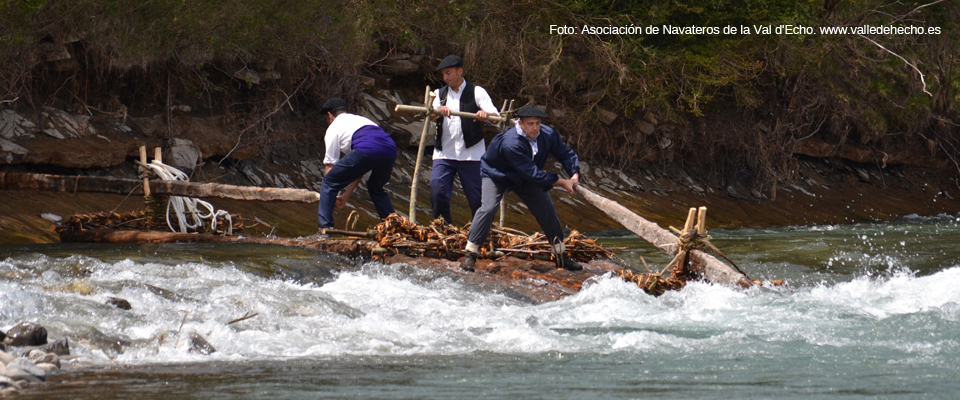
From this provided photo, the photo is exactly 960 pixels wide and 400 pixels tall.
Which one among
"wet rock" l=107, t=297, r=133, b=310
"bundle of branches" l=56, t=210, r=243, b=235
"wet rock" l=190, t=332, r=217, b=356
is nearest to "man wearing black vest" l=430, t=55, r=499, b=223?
"bundle of branches" l=56, t=210, r=243, b=235

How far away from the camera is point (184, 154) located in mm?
11125

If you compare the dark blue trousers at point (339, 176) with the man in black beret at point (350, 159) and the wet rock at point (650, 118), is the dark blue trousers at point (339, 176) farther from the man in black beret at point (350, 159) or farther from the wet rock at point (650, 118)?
the wet rock at point (650, 118)

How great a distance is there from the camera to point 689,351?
456 centimetres

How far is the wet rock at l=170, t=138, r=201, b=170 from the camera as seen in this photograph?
11.0 m

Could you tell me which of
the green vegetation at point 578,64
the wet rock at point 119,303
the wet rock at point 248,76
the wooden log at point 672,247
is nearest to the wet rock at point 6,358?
the wet rock at point 119,303

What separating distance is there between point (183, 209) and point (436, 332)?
4564 mm

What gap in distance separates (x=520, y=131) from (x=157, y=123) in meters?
6.29

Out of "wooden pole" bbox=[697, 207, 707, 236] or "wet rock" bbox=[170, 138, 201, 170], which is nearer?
"wooden pole" bbox=[697, 207, 707, 236]

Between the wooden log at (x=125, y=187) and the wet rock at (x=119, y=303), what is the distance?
266 cm

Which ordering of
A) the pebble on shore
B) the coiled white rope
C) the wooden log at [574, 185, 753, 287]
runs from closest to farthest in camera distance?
the pebble on shore → the wooden log at [574, 185, 753, 287] → the coiled white rope

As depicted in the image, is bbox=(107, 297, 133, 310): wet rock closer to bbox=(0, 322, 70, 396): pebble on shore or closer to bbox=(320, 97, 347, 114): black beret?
bbox=(0, 322, 70, 396): pebble on shore

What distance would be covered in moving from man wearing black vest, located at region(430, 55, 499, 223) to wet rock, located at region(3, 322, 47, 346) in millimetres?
4032

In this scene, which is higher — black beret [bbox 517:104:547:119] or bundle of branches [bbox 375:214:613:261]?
black beret [bbox 517:104:547:119]

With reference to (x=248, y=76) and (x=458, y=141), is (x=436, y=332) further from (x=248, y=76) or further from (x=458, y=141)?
(x=248, y=76)
